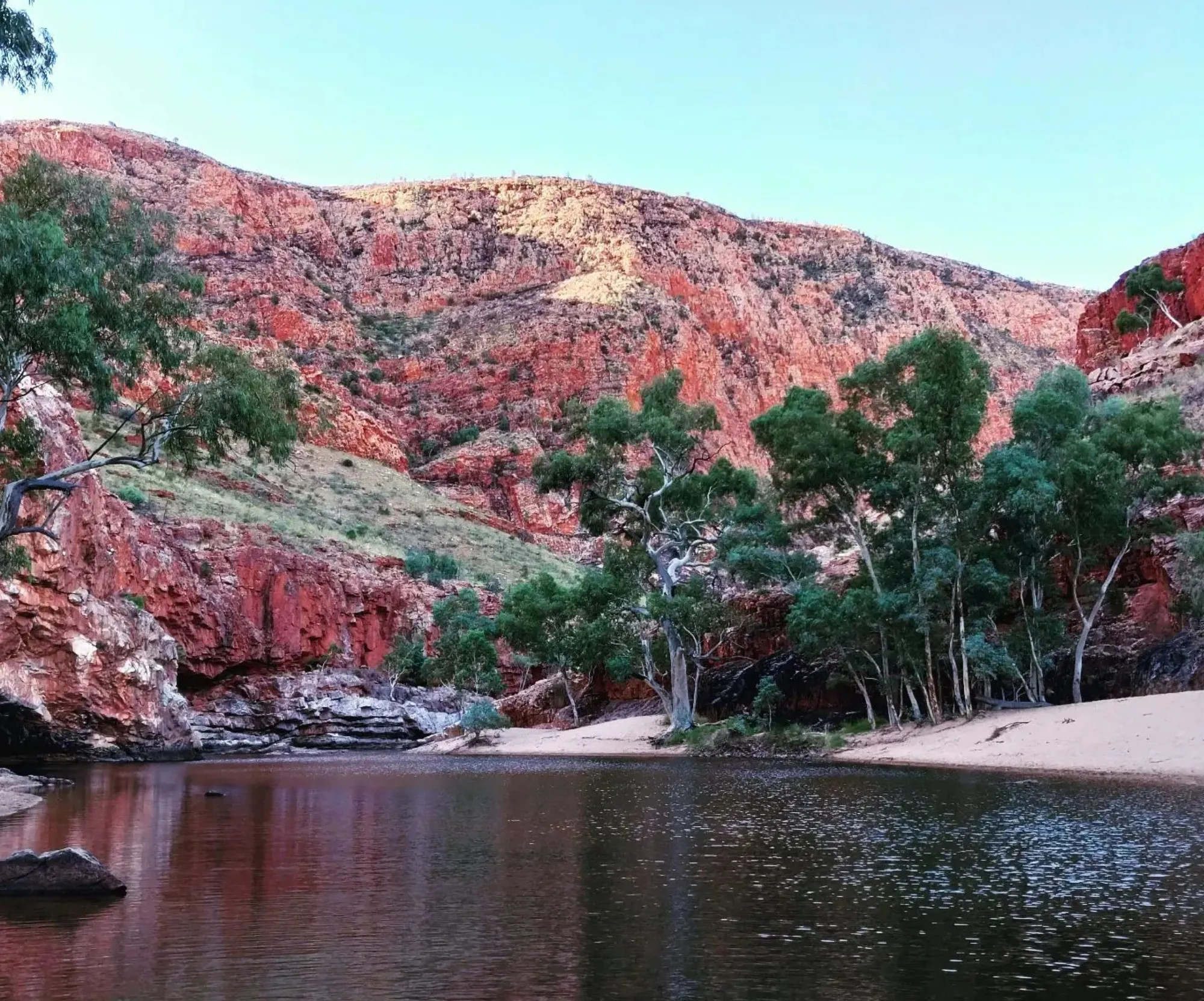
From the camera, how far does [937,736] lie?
29.1m

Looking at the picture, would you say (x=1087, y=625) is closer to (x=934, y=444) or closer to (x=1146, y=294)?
(x=934, y=444)

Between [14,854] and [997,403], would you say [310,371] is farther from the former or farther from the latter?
[14,854]

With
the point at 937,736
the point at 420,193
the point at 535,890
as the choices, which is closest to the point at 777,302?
the point at 420,193

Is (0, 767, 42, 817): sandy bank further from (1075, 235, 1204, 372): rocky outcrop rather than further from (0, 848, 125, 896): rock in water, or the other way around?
(1075, 235, 1204, 372): rocky outcrop

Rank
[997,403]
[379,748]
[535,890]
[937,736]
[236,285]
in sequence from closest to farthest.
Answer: [535,890] < [937,736] < [379,748] < [236,285] < [997,403]

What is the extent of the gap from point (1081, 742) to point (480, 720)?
25621 mm

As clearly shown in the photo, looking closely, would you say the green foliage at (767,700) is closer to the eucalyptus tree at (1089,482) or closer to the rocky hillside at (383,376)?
the eucalyptus tree at (1089,482)

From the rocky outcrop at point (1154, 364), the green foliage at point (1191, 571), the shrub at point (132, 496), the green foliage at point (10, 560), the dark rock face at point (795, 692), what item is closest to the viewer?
the green foliage at point (10, 560)

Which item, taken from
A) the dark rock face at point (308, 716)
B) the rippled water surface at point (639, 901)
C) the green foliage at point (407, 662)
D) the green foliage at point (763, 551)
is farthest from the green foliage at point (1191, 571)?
the green foliage at point (407, 662)

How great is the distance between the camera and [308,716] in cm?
4925

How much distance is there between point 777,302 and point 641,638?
7722cm

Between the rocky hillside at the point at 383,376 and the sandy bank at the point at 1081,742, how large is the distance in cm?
1739

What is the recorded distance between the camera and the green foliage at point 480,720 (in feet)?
144

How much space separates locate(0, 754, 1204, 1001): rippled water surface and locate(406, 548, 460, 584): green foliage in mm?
41959
